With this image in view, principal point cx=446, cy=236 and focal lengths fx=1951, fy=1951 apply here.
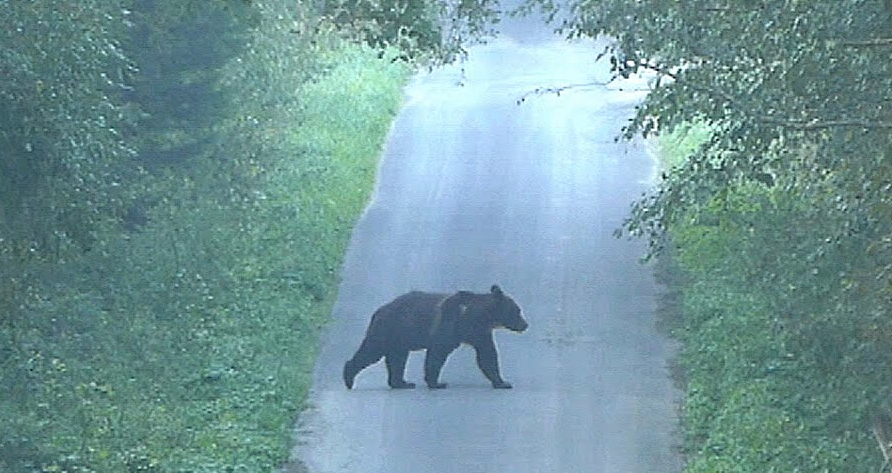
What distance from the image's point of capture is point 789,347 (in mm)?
A: 17484

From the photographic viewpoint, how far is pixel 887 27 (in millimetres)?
13383

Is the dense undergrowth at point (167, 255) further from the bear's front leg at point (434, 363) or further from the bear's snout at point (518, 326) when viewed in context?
the bear's snout at point (518, 326)

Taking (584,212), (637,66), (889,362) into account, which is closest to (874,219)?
(889,362)

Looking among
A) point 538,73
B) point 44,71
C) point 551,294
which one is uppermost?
point 44,71

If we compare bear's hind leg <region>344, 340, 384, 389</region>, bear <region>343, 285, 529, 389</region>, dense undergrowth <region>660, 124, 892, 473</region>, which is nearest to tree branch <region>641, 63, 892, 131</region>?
dense undergrowth <region>660, 124, 892, 473</region>

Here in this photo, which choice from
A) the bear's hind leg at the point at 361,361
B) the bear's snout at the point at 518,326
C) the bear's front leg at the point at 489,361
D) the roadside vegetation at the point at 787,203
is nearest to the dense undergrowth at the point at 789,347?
the roadside vegetation at the point at 787,203

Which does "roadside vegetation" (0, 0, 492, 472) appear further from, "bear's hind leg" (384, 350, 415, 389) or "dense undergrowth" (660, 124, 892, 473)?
"dense undergrowth" (660, 124, 892, 473)

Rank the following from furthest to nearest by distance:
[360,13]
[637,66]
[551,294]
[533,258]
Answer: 1. [533,258]
2. [551,294]
3. [637,66]
4. [360,13]

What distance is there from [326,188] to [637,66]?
36.8ft

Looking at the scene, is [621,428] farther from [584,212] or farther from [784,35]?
[584,212]

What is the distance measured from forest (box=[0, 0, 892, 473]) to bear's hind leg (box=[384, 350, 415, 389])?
84 centimetres

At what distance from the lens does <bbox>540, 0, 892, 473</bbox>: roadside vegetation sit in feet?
43.6

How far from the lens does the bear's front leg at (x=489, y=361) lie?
17.8m

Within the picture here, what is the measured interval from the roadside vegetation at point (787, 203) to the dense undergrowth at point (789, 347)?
0.02m
